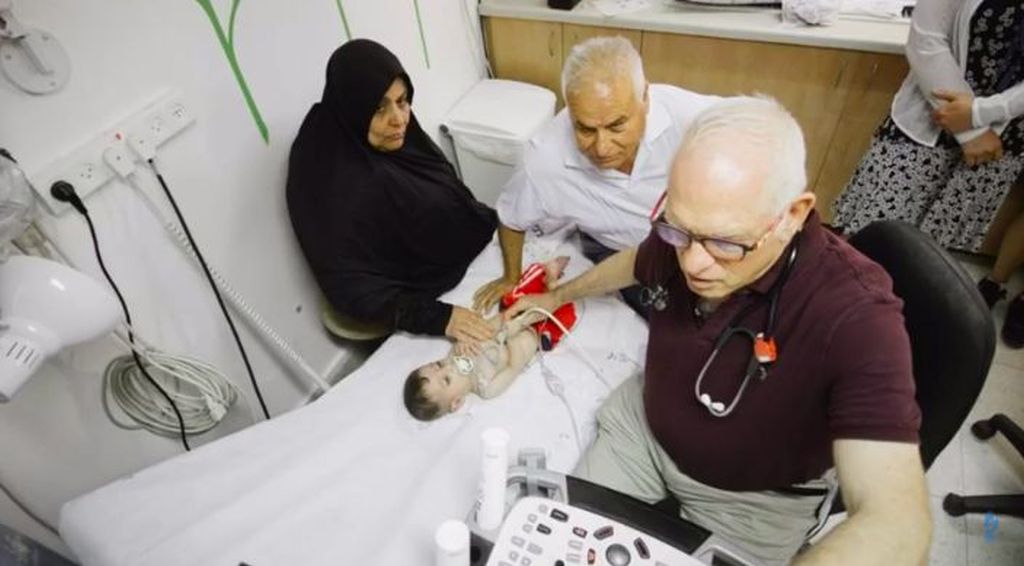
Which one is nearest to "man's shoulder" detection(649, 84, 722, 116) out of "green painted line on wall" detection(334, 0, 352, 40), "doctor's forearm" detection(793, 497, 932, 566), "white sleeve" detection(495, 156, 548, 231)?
"white sleeve" detection(495, 156, 548, 231)

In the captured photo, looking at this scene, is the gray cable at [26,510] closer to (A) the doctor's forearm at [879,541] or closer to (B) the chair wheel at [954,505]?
(A) the doctor's forearm at [879,541]

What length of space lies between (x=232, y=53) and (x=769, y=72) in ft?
6.31

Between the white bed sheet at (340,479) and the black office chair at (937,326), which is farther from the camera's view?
the white bed sheet at (340,479)

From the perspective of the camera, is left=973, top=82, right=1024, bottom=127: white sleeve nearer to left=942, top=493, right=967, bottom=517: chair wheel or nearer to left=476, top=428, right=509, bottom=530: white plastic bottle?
left=942, top=493, right=967, bottom=517: chair wheel

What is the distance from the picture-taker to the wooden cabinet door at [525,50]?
2.44 metres

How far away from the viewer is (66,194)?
41.7 inches

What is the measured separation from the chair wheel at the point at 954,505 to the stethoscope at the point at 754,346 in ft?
3.69

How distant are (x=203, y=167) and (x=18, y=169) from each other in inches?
17.4

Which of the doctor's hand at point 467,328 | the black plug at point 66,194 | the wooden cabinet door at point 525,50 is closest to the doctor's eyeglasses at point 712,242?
the doctor's hand at point 467,328

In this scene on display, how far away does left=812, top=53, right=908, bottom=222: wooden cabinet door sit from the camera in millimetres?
1971

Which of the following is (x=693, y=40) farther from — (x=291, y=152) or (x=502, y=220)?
(x=291, y=152)

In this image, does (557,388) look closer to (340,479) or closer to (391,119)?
(340,479)

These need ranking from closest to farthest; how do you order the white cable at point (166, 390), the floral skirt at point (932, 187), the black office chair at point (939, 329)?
the black office chair at point (939, 329)
the white cable at point (166, 390)
the floral skirt at point (932, 187)

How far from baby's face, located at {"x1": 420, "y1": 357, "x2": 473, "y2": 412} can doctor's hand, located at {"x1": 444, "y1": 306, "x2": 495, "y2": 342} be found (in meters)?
0.11
